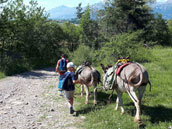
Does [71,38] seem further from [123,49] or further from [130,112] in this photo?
[130,112]

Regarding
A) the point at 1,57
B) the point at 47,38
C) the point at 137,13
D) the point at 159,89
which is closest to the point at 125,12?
the point at 137,13

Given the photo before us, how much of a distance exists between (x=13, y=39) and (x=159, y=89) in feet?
62.7

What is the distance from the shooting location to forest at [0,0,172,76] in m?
16.4

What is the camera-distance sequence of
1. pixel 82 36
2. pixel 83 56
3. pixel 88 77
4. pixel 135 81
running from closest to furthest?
A: 1. pixel 135 81
2. pixel 88 77
3. pixel 83 56
4. pixel 82 36

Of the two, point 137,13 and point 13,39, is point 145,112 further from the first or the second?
point 137,13

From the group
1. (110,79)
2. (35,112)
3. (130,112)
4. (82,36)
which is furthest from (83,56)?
(82,36)

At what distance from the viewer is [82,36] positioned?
3625 cm

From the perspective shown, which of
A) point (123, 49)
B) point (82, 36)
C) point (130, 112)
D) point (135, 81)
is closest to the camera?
point (135, 81)

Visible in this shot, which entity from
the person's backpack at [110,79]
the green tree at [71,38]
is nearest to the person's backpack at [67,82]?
the person's backpack at [110,79]

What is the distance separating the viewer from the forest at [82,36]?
16.4 m

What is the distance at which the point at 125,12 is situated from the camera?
32.8 meters

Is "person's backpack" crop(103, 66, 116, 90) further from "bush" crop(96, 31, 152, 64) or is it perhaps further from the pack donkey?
"bush" crop(96, 31, 152, 64)

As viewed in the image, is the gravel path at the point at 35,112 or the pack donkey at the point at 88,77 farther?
the pack donkey at the point at 88,77

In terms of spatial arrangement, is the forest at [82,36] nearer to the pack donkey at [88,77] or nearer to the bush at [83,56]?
the bush at [83,56]
